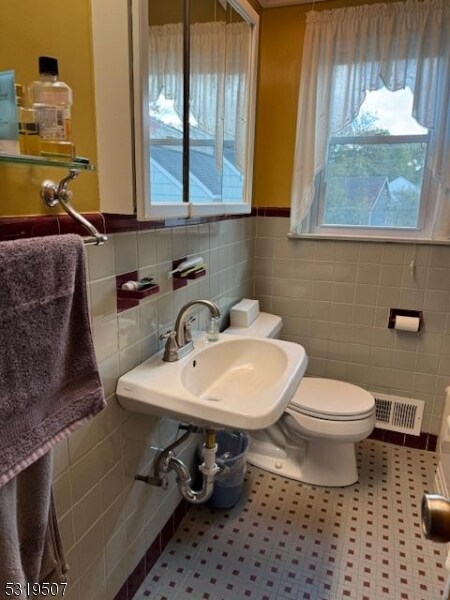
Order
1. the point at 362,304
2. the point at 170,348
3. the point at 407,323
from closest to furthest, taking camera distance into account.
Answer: the point at 170,348 < the point at 407,323 < the point at 362,304

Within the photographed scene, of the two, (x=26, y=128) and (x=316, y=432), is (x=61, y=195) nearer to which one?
(x=26, y=128)

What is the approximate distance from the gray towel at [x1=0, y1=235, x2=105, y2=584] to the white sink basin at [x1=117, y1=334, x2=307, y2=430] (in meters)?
0.28

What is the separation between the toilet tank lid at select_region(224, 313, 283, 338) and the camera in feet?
6.56

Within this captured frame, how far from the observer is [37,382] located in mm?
761

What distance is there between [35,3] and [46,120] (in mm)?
258

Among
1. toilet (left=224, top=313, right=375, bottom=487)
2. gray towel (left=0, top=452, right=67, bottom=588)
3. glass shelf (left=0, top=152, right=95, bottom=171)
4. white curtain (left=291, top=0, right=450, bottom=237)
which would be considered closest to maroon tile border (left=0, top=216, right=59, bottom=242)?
glass shelf (left=0, top=152, right=95, bottom=171)

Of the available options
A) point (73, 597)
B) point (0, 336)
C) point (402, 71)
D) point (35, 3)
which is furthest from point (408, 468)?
point (35, 3)

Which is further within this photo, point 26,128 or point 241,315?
point 241,315

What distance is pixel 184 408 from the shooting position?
3.77 feet

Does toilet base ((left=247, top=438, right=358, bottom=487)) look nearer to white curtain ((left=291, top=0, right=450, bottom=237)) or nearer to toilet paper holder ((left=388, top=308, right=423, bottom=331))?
toilet paper holder ((left=388, top=308, right=423, bottom=331))

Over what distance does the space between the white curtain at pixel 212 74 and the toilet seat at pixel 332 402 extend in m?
1.13

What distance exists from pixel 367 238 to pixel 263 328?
0.72 metres

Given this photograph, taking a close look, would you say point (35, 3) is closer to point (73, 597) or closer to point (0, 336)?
point (0, 336)

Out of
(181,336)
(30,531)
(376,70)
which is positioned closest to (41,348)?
(30,531)
